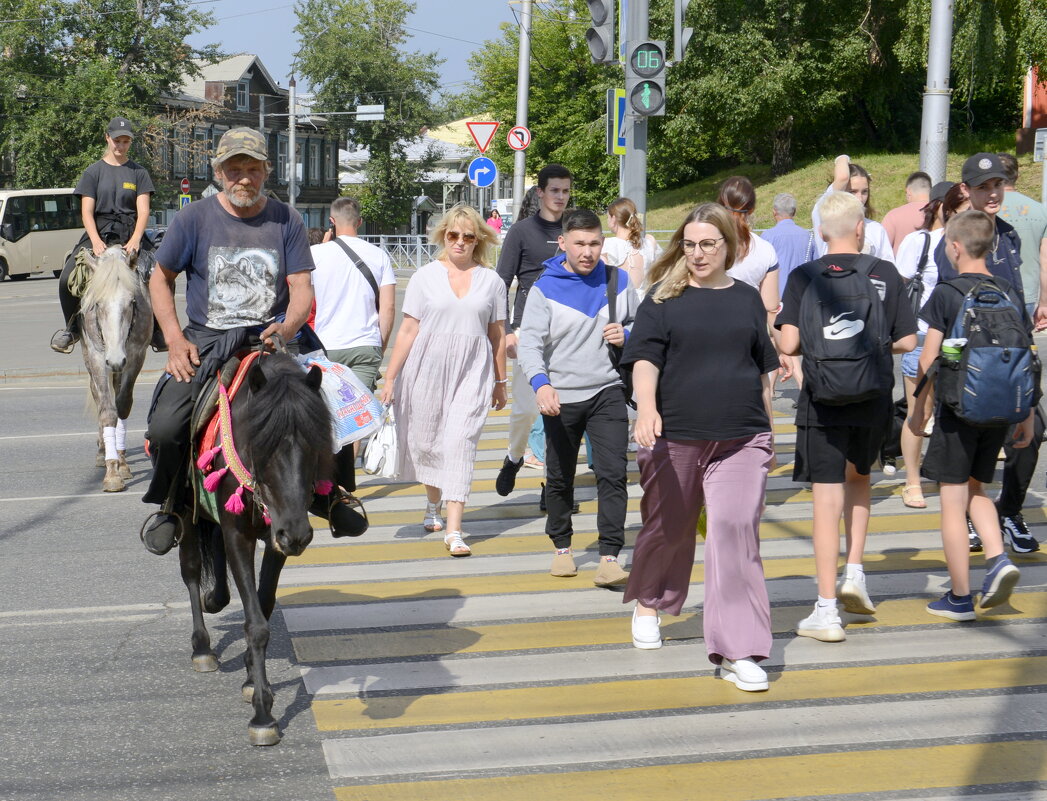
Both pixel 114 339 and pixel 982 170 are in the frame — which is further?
pixel 114 339

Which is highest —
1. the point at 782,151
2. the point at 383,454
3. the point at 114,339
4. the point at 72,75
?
the point at 72,75

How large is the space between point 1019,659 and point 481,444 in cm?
682

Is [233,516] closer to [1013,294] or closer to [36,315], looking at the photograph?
[1013,294]

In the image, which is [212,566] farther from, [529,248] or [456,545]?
[529,248]

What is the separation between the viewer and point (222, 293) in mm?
5625

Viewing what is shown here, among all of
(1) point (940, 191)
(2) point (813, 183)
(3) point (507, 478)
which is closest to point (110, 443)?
(3) point (507, 478)

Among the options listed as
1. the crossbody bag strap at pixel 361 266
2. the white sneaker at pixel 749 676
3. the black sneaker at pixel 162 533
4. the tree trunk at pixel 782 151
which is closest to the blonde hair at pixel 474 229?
the crossbody bag strap at pixel 361 266

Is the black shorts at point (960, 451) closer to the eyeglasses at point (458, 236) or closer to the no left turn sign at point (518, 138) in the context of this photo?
the eyeglasses at point (458, 236)

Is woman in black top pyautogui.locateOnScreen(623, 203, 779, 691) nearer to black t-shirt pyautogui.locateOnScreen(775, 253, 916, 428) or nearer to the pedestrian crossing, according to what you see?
the pedestrian crossing

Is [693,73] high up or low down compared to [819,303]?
up

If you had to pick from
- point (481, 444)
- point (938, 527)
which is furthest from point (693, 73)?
point (938, 527)

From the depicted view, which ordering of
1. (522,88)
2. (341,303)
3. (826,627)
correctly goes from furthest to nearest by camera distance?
1. (522,88)
2. (341,303)
3. (826,627)

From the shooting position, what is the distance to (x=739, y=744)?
4.89m

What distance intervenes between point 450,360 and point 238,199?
2647mm
